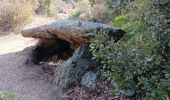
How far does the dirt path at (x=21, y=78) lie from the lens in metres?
7.21

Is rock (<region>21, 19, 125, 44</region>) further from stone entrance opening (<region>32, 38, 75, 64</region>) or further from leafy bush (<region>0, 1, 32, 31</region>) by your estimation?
leafy bush (<region>0, 1, 32, 31</region>)

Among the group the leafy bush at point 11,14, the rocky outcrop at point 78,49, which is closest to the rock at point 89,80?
the rocky outcrop at point 78,49

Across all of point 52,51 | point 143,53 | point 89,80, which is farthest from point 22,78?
point 143,53

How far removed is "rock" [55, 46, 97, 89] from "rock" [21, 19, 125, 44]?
12.1 inches

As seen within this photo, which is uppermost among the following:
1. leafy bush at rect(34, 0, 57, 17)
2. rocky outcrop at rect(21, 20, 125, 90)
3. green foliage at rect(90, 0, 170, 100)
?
green foliage at rect(90, 0, 170, 100)

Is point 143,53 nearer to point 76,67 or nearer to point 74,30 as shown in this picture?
point 76,67

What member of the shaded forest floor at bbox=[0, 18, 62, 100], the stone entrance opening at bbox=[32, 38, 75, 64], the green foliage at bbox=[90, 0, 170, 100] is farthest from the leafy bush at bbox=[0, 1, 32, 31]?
the green foliage at bbox=[90, 0, 170, 100]

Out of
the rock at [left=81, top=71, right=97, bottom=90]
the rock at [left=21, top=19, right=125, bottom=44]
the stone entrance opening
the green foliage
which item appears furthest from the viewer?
the stone entrance opening

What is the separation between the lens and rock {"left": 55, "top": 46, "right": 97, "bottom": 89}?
23.6ft

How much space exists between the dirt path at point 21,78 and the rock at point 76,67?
343mm

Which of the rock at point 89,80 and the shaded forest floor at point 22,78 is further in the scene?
the shaded forest floor at point 22,78

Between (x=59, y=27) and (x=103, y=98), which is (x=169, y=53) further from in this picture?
(x=59, y=27)

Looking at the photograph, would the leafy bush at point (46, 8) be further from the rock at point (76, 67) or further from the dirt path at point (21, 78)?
the rock at point (76, 67)

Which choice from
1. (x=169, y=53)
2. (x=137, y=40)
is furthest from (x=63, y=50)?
(x=169, y=53)
